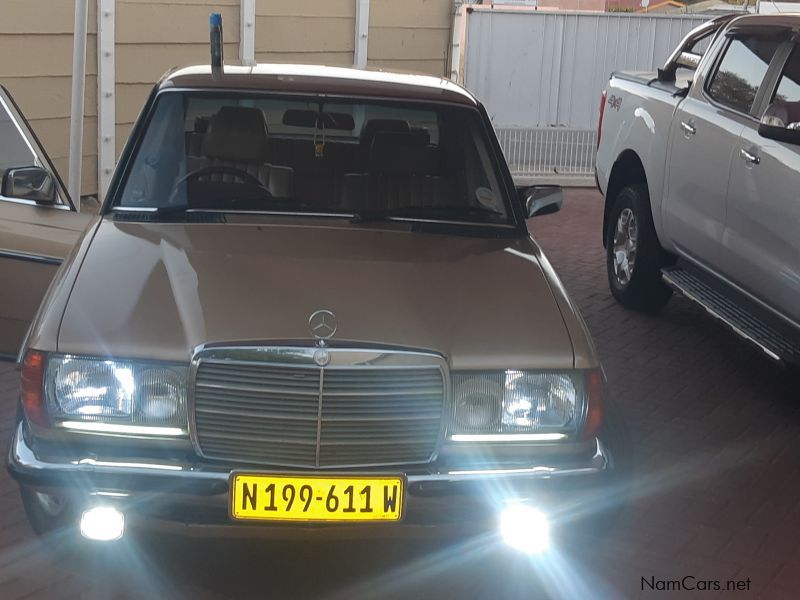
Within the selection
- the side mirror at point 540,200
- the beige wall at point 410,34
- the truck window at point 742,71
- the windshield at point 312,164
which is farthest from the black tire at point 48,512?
the beige wall at point 410,34

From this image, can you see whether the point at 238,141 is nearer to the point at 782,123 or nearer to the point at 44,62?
the point at 782,123

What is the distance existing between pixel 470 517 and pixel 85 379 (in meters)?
1.18

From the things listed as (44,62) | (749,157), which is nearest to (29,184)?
(749,157)

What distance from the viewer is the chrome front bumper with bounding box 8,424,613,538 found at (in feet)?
11.4

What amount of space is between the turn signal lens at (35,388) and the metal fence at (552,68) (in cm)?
958

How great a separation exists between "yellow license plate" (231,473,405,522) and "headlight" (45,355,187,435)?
12.6 inches

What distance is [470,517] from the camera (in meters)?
3.57

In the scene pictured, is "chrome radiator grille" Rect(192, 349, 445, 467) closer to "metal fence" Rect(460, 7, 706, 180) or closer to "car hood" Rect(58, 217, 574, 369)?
"car hood" Rect(58, 217, 574, 369)

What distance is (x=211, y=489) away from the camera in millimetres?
3469

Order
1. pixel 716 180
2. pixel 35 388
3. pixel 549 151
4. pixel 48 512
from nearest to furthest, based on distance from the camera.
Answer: pixel 35 388, pixel 48 512, pixel 716 180, pixel 549 151

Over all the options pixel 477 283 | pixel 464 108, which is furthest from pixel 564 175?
pixel 477 283

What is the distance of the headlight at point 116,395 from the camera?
139 inches

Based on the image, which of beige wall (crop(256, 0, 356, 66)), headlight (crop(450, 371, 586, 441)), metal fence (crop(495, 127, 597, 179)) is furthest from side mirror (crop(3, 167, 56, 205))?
metal fence (crop(495, 127, 597, 179))

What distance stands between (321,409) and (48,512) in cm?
90
